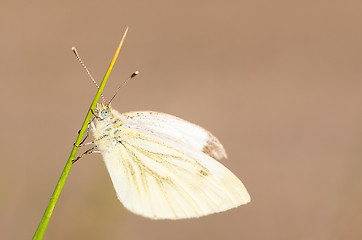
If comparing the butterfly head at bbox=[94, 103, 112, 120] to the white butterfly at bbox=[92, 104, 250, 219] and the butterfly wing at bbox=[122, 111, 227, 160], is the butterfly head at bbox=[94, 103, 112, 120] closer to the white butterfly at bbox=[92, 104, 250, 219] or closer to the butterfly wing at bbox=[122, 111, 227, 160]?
the white butterfly at bbox=[92, 104, 250, 219]

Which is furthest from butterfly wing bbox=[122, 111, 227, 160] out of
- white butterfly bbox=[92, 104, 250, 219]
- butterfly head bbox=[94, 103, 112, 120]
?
butterfly head bbox=[94, 103, 112, 120]

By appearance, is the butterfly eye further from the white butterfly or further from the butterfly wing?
the butterfly wing

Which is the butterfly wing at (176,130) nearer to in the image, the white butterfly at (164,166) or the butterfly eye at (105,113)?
the white butterfly at (164,166)

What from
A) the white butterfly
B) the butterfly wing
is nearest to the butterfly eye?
the white butterfly

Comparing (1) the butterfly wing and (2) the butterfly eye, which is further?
(1) the butterfly wing

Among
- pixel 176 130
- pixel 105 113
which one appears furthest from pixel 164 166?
pixel 105 113

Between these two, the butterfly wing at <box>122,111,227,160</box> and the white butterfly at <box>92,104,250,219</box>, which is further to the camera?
the butterfly wing at <box>122,111,227,160</box>

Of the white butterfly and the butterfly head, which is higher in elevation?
the butterfly head

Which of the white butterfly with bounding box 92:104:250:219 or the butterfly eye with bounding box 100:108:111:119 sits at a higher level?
the butterfly eye with bounding box 100:108:111:119

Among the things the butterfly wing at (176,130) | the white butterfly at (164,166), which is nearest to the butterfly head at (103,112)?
the white butterfly at (164,166)

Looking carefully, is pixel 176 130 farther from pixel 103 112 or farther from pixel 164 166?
pixel 103 112
